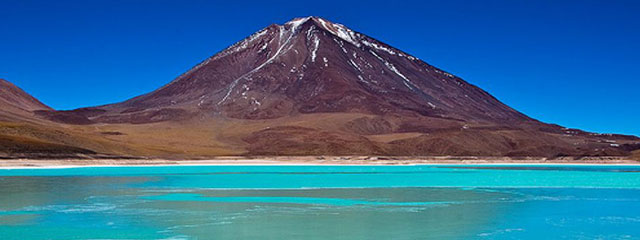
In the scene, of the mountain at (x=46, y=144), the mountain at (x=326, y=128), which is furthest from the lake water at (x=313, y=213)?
the mountain at (x=326, y=128)

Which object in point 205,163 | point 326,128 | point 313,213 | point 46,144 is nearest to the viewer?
point 313,213

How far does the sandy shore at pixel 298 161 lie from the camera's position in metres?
78.4

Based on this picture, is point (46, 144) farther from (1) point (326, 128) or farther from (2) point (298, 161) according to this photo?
(1) point (326, 128)

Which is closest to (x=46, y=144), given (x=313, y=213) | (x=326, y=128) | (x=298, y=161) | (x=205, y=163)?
(x=205, y=163)

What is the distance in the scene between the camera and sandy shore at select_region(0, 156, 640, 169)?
78375 mm

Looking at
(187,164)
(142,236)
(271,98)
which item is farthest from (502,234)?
(271,98)

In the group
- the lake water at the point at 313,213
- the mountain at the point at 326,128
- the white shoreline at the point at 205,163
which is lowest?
the lake water at the point at 313,213

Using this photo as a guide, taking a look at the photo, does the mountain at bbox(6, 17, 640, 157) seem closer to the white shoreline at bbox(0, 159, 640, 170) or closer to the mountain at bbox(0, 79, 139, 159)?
the mountain at bbox(0, 79, 139, 159)

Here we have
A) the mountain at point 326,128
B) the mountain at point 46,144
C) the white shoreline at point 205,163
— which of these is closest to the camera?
the white shoreline at point 205,163

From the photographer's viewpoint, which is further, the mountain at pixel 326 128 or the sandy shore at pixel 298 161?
the mountain at pixel 326 128

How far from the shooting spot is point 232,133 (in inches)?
6270

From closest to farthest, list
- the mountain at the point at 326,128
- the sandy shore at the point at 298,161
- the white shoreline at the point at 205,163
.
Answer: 1. the white shoreline at the point at 205,163
2. the sandy shore at the point at 298,161
3. the mountain at the point at 326,128

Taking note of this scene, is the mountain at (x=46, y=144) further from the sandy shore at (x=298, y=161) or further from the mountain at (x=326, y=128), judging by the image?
the mountain at (x=326, y=128)

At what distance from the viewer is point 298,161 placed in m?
108
